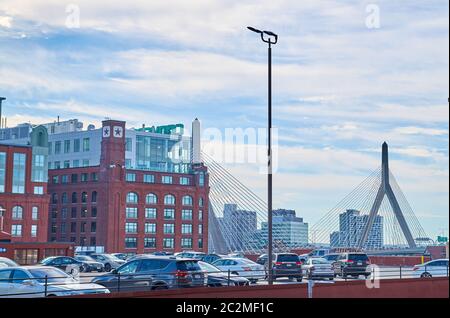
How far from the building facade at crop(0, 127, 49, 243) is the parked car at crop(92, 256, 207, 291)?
75.0m

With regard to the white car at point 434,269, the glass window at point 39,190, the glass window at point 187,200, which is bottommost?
the white car at point 434,269

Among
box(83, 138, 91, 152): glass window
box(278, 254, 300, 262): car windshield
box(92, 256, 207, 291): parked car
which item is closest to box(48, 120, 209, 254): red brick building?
box(83, 138, 91, 152): glass window

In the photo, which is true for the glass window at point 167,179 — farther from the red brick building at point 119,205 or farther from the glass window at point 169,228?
the glass window at point 169,228

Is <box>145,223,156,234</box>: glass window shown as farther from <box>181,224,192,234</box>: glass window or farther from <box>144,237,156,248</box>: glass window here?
<box>181,224,192,234</box>: glass window

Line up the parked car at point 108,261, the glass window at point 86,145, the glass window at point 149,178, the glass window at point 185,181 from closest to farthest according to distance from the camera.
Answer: the parked car at point 108,261, the glass window at point 149,178, the glass window at point 185,181, the glass window at point 86,145

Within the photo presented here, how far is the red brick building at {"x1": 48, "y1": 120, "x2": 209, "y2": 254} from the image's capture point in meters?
110

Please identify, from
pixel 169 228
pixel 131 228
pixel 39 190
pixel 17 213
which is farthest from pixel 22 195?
pixel 169 228

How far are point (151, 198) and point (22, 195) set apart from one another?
848 inches

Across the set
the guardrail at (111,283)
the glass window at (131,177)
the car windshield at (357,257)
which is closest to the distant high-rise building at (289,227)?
the glass window at (131,177)

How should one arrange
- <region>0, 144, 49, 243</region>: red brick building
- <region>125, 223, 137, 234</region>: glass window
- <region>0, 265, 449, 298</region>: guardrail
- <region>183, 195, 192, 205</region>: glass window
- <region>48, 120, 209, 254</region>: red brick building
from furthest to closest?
<region>183, 195, 192, 205</region>: glass window
<region>125, 223, 137, 234</region>: glass window
<region>48, 120, 209, 254</region>: red brick building
<region>0, 144, 49, 243</region>: red brick building
<region>0, 265, 449, 298</region>: guardrail

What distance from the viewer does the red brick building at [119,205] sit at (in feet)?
361

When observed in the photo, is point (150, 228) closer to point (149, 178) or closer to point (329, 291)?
point (149, 178)

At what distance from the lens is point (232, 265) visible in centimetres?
4041

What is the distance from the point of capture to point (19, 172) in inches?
4028
